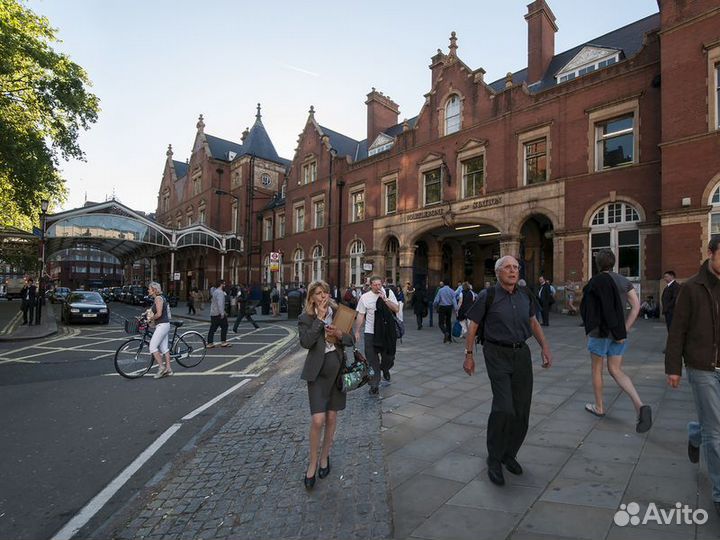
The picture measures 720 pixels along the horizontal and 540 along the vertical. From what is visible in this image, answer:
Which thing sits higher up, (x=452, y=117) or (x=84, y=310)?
(x=452, y=117)

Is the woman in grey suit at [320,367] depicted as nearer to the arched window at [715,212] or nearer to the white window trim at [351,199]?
the arched window at [715,212]

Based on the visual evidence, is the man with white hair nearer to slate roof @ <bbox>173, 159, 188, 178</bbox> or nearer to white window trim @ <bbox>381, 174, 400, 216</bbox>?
white window trim @ <bbox>381, 174, 400, 216</bbox>

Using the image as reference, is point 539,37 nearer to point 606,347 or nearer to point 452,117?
point 452,117

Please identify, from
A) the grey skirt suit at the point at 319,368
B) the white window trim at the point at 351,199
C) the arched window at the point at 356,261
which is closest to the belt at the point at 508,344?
the grey skirt suit at the point at 319,368

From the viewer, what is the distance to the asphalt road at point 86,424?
326cm

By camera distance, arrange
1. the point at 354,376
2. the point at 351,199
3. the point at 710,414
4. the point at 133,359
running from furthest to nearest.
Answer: the point at 351,199, the point at 133,359, the point at 354,376, the point at 710,414

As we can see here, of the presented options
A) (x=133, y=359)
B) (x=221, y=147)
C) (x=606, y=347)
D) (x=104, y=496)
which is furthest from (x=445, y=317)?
(x=221, y=147)

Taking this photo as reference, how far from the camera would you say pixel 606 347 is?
4785mm

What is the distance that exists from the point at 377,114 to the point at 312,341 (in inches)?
1184

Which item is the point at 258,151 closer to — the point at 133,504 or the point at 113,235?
the point at 113,235

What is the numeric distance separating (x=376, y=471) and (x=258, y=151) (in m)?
41.1

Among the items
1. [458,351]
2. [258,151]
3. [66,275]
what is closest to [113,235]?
[258,151]

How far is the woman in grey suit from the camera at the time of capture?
3447 mm

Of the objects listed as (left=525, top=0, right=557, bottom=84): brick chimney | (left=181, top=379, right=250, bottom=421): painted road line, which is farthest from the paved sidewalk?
(left=525, top=0, right=557, bottom=84): brick chimney
